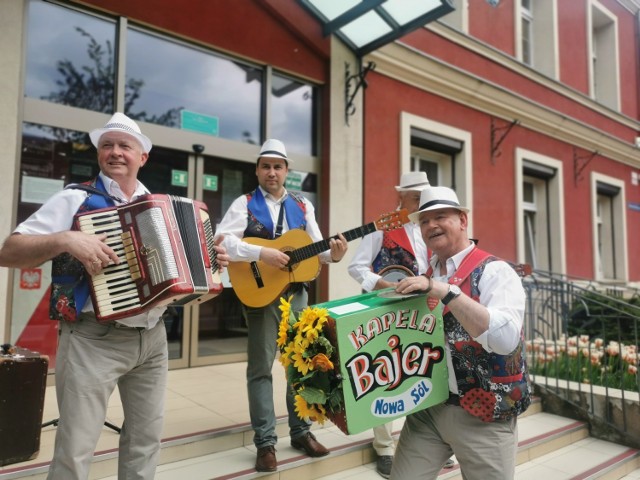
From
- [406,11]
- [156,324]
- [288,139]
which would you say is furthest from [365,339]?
[406,11]

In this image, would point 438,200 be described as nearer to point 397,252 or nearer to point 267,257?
point 397,252

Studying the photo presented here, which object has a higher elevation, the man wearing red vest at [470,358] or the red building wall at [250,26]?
the red building wall at [250,26]

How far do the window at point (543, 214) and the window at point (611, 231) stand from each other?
2207mm

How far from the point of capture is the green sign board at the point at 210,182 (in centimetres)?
541

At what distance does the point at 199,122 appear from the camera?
5418 millimetres

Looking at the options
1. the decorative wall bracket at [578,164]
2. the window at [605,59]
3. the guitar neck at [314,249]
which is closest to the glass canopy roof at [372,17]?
the guitar neck at [314,249]

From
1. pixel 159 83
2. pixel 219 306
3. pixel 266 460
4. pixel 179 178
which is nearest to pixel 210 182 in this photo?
pixel 179 178

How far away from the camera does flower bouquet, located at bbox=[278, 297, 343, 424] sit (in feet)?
5.85

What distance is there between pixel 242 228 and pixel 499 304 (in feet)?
5.95

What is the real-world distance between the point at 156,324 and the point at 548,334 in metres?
7.76

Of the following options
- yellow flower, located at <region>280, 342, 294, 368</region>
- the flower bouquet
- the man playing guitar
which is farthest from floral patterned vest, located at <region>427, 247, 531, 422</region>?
the man playing guitar

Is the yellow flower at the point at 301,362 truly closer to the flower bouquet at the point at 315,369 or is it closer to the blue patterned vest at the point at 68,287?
the flower bouquet at the point at 315,369

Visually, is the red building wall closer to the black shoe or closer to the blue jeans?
the blue jeans

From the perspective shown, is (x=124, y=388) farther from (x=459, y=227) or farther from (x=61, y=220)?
(x=459, y=227)
